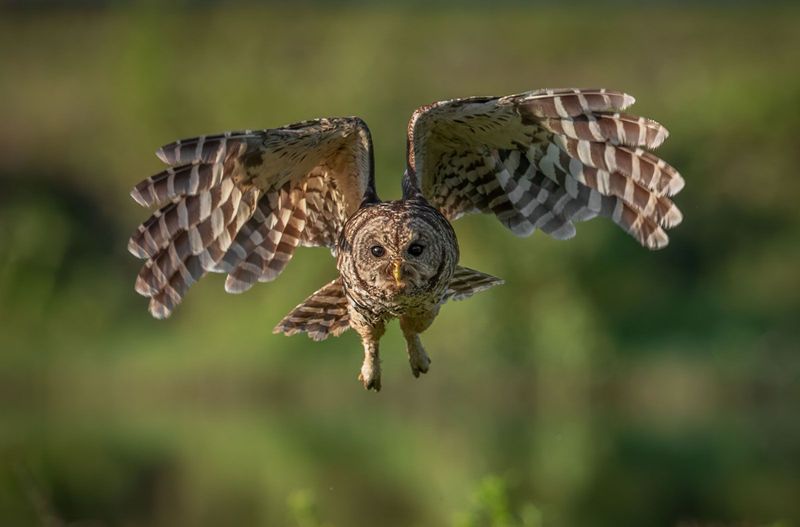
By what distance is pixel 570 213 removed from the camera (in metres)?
9.02

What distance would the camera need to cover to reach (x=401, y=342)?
23.6m

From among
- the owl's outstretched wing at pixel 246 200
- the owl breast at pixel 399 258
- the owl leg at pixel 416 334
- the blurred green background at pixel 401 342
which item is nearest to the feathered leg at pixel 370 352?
the owl leg at pixel 416 334

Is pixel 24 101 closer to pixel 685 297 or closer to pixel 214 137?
pixel 685 297

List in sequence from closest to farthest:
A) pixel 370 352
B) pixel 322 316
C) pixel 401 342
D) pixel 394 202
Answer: pixel 394 202, pixel 370 352, pixel 322 316, pixel 401 342

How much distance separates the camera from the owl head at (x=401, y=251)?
8.25 metres

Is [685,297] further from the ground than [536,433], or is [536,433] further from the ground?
[685,297]

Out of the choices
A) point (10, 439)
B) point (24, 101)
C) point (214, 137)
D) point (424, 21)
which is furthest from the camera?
point (424, 21)

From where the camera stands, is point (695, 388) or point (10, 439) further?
point (695, 388)

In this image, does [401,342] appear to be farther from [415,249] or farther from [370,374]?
[415,249]

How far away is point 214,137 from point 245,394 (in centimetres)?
1666

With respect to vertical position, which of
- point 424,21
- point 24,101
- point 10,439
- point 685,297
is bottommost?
point 10,439

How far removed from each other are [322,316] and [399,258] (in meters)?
1.13

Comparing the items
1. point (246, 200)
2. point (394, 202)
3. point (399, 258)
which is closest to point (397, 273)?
point (399, 258)

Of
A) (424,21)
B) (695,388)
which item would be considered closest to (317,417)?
(695,388)
